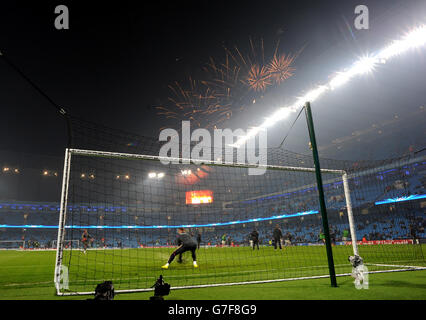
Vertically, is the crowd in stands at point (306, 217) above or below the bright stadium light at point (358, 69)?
below

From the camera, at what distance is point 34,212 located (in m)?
49.9

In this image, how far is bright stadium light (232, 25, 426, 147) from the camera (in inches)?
920

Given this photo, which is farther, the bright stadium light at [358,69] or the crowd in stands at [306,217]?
the crowd in stands at [306,217]

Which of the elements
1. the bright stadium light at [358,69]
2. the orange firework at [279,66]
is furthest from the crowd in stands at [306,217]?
the orange firework at [279,66]

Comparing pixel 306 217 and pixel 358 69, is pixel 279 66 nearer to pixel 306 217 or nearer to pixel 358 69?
pixel 358 69

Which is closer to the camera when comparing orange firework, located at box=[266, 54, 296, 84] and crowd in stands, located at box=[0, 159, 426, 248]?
orange firework, located at box=[266, 54, 296, 84]

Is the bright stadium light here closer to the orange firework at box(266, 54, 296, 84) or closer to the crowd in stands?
the orange firework at box(266, 54, 296, 84)

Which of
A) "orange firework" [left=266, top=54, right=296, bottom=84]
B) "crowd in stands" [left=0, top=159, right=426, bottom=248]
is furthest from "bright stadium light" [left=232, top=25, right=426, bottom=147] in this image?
"crowd in stands" [left=0, top=159, right=426, bottom=248]

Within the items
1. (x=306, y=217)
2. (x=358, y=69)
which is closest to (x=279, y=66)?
(x=358, y=69)

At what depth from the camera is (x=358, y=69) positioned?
27.4 m

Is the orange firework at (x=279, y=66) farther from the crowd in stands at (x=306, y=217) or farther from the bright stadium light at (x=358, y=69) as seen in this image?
the crowd in stands at (x=306, y=217)

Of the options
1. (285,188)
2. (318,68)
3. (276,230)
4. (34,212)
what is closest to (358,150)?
(285,188)

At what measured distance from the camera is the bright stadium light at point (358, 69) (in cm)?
2338
